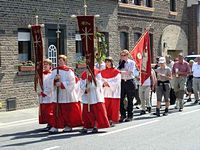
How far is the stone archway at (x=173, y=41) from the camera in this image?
29.8 m

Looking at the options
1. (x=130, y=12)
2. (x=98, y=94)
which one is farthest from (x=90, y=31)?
(x=130, y=12)

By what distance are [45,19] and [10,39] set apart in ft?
7.11

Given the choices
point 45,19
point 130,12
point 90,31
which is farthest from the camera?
point 130,12

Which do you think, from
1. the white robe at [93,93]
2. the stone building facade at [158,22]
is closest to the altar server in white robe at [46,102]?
the white robe at [93,93]

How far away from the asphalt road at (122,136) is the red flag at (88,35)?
1.82 meters

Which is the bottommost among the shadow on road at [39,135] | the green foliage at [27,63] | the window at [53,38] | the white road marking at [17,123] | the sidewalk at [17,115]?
the white road marking at [17,123]

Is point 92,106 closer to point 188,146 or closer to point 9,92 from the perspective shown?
point 188,146

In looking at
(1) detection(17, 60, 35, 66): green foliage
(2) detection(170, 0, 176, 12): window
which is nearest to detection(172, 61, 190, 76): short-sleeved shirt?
(1) detection(17, 60, 35, 66): green foliage

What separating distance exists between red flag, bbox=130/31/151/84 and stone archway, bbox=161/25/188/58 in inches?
554

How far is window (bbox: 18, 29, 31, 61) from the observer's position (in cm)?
1844

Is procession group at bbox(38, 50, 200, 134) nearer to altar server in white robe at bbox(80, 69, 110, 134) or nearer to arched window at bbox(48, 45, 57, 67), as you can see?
altar server in white robe at bbox(80, 69, 110, 134)

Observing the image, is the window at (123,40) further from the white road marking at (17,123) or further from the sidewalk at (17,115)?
the white road marking at (17,123)

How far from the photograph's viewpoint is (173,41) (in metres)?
31.0

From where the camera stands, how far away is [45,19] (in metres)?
19.3
